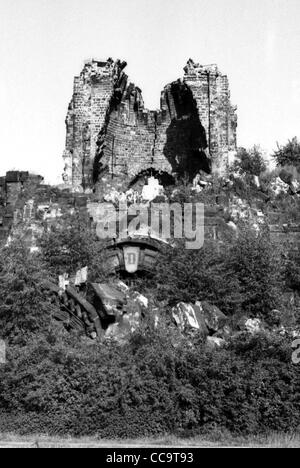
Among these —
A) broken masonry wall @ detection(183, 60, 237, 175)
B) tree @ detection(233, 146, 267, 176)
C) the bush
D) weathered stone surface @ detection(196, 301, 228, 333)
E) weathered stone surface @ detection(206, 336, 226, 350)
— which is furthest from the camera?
broken masonry wall @ detection(183, 60, 237, 175)

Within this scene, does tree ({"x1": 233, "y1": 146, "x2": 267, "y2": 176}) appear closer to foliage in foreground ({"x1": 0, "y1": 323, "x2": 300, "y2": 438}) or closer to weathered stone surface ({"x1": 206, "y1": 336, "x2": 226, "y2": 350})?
weathered stone surface ({"x1": 206, "y1": 336, "x2": 226, "y2": 350})

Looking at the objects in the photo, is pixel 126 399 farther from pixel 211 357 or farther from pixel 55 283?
pixel 55 283

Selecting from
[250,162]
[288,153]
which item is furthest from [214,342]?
[288,153]

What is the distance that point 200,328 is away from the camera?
14.2 meters

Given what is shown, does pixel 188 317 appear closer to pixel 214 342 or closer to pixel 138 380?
pixel 214 342

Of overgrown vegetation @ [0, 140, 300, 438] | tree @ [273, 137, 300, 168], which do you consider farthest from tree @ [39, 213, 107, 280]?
tree @ [273, 137, 300, 168]

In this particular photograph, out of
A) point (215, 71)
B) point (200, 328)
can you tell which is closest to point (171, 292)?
point (200, 328)

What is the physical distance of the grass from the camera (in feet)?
34.3

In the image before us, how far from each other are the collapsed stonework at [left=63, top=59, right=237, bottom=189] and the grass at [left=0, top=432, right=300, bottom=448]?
16.6 m

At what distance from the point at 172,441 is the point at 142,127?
2156cm

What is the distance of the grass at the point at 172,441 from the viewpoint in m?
10.4

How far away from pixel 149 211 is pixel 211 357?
26.5ft
